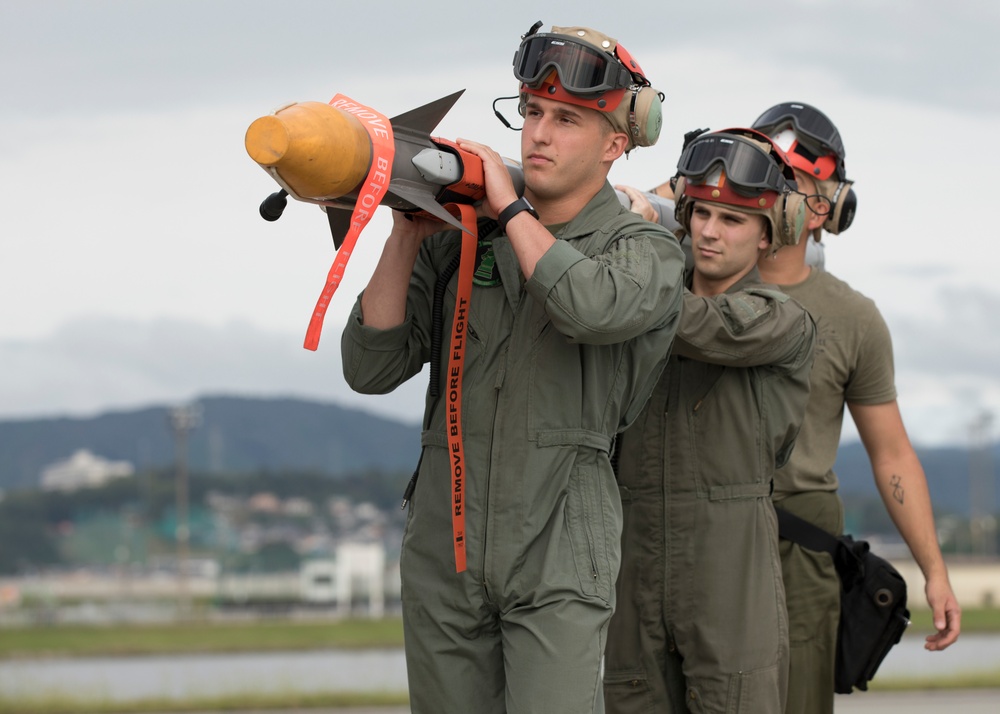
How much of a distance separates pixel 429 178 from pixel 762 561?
1491 millimetres

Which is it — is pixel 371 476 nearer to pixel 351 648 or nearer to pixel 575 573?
pixel 351 648

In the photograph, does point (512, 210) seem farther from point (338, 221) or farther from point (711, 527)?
point (711, 527)

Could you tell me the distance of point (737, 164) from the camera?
396 cm

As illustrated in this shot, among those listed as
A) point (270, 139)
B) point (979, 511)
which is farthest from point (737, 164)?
point (979, 511)

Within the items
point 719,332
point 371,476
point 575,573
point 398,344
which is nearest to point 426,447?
point 398,344

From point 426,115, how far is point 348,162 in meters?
0.28

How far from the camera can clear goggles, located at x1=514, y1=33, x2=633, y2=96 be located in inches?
129

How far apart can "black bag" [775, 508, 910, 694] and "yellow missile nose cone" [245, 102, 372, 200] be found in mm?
2042

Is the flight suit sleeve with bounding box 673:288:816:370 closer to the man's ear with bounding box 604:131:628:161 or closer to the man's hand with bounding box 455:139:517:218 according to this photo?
the man's ear with bounding box 604:131:628:161

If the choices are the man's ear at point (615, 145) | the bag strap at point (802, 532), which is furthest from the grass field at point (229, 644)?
the man's ear at point (615, 145)

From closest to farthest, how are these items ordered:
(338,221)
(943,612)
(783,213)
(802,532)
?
(338,221)
(783,213)
(802,532)
(943,612)

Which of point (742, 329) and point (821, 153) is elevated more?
point (821, 153)

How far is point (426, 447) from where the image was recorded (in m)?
3.39

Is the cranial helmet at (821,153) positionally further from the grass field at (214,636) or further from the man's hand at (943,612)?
the grass field at (214,636)
